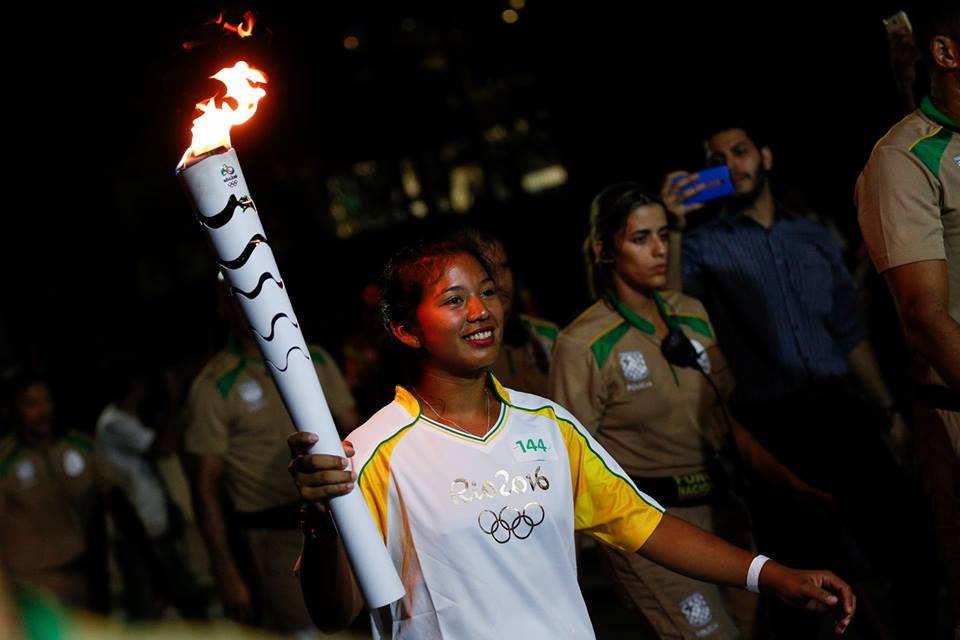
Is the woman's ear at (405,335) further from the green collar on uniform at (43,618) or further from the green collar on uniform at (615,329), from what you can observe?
the green collar on uniform at (43,618)

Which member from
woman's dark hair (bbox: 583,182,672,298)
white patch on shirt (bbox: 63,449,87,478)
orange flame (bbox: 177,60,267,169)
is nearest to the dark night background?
white patch on shirt (bbox: 63,449,87,478)

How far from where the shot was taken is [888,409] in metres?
5.27

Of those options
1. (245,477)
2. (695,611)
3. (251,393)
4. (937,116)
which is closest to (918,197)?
(937,116)

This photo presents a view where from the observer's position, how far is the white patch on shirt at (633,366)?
446 centimetres

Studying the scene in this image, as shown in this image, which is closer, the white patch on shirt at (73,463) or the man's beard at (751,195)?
the man's beard at (751,195)

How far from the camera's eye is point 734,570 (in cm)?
305

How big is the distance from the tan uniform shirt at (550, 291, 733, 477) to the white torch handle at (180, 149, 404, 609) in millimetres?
1912

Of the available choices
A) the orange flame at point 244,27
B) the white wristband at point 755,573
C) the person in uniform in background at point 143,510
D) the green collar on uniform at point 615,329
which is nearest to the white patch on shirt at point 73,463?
the person in uniform in background at point 143,510

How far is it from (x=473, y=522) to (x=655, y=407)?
178 cm

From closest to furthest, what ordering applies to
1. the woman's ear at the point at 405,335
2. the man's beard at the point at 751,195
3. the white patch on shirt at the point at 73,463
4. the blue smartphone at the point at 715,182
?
1. the woman's ear at the point at 405,335
2. the blue smartphone at the point at 715,182
3. the man's beard at the point at 751,195
4. the white patch on shirt at the point at 73,463

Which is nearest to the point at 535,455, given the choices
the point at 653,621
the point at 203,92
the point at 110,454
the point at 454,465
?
the point at 454,465

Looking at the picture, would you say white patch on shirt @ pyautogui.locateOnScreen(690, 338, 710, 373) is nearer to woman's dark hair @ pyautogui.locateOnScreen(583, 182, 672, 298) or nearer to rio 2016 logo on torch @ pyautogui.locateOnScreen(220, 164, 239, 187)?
woman's dark hair @ pyautogui.locateOnScreen(583, 182, 672, 298)

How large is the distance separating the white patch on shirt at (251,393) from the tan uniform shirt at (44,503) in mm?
1866

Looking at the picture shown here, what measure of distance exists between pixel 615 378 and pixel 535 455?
4.85 feet
